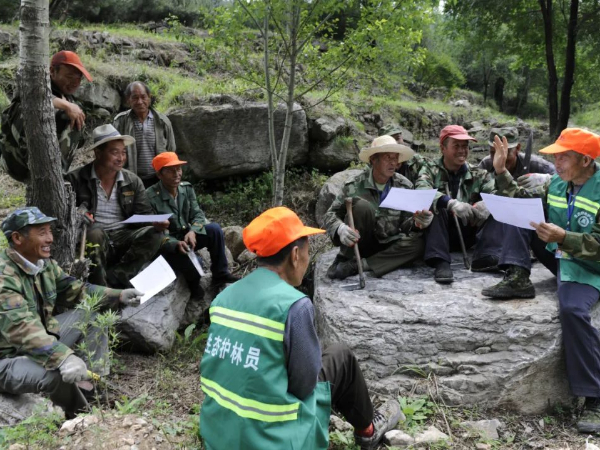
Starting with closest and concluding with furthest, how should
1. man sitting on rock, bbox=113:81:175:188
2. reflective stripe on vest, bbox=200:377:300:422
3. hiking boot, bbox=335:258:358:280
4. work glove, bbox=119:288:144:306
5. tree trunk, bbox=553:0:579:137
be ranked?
reflective stripe on vest, bbox=200:377:300:422 < work glove, bbox=119:288:144:306 < hiking boot, bbox=335:258:358:280 < man sitting on rock, bbox=113:81:175:188 < tree trunk, bbox=553:0:579:137

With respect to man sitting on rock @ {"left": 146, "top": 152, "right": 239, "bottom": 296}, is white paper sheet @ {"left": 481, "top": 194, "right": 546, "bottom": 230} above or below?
above

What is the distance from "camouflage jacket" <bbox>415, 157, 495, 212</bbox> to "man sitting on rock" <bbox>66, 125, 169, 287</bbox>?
2.75 meters

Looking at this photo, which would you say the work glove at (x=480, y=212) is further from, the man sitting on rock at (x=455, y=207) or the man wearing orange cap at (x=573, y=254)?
the man wearing orange cap at (x=573, y=254)

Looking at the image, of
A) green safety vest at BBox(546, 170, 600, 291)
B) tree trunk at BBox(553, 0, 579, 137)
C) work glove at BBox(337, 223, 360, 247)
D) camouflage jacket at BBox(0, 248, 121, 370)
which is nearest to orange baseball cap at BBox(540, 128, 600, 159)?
green safety vest at BBox(546, 170, 600, 291)

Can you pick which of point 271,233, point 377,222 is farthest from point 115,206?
point 271,233

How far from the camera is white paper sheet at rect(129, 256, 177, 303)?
417 cm

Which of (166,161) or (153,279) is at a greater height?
(166,161)

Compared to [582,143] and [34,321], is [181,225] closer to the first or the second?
[34,321]

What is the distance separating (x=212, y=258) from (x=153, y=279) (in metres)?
1.44

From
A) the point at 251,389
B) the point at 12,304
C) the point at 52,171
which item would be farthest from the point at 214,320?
the point at 52,171

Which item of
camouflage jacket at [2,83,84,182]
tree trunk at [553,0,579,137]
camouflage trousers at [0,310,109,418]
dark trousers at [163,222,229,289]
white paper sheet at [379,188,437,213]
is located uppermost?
tree trunk at [553,0,579,137]

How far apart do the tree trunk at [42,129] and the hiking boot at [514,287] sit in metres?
3.65

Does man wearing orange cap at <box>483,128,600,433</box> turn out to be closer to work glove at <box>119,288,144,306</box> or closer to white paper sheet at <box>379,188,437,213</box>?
white paper sheet at <box>379,188,437,213</box>

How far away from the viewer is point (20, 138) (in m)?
4.53
